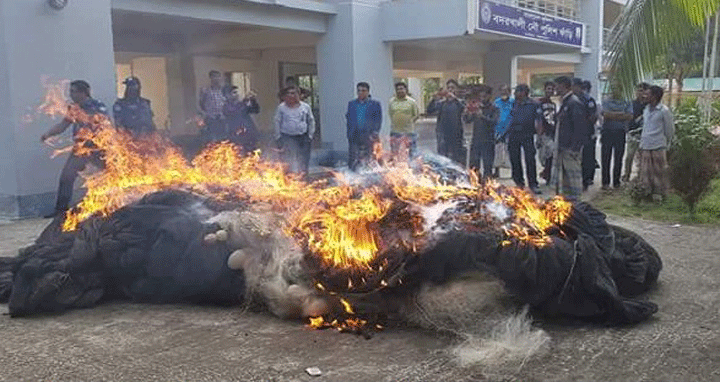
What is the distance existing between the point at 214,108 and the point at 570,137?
5.08m

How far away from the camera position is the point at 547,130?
10852mm

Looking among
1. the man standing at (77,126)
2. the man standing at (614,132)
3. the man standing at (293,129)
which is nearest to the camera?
the man standing at (77,126)

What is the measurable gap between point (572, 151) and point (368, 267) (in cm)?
531

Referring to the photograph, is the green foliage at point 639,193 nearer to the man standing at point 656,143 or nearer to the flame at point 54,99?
the man standing at point 656,143

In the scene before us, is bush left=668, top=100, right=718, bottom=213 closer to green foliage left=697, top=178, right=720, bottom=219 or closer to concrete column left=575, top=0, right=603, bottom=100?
green foliage left=697, top=178, right=720, bottom=219

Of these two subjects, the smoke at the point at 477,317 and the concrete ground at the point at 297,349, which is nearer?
the concrete ground at the point at 297,349

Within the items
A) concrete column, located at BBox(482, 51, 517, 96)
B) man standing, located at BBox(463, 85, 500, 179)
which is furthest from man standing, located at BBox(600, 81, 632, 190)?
concrete column, located at BBox(482, 51, 517, 96)

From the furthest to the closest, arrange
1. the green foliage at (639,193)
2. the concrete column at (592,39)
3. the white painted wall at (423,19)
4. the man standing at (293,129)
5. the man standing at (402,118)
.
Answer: the concrete column at (592,39) → the white painted wall at (423,19) → the man standing at (402,118) → the man standing at (293,129) → the green foliage at (639,193)

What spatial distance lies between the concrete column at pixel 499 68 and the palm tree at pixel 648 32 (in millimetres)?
11031

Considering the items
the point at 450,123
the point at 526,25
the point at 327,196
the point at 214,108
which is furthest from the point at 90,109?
the point at 526,25

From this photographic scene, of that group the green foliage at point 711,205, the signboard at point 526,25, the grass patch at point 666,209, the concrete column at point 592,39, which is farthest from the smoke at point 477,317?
the concrete column at point 592,39

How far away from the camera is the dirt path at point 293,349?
366 centimetres

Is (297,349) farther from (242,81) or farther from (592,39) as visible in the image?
(592,39)

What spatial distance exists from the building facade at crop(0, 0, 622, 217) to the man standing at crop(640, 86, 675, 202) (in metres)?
5.37
